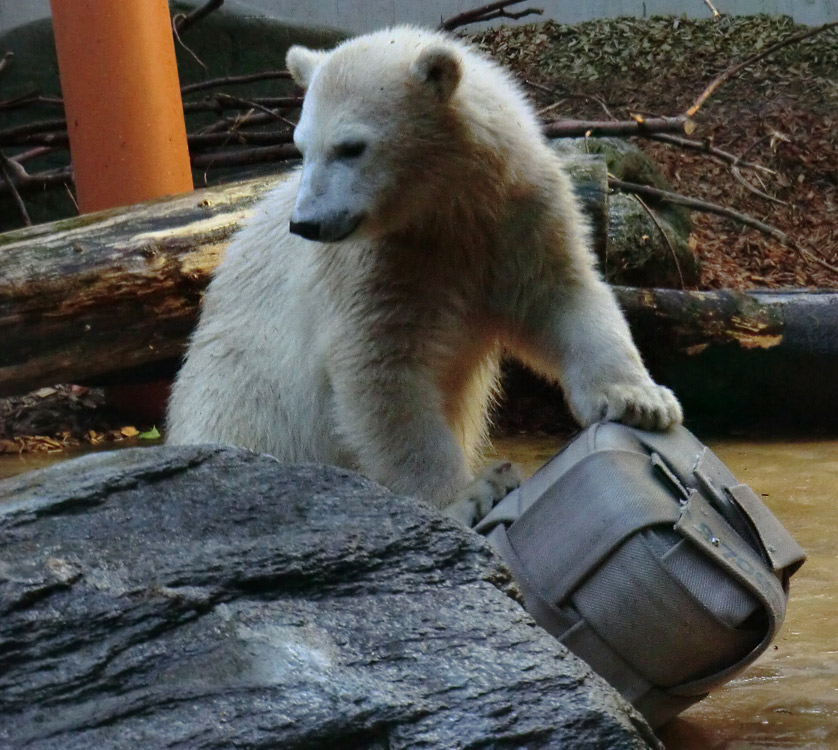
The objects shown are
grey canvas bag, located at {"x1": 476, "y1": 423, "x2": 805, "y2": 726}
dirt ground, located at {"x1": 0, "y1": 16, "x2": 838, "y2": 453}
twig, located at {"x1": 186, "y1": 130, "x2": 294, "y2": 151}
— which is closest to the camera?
grey canvas bag, located at {"x1": 476, "y1": 423, "x2": 805, "y2": 726}

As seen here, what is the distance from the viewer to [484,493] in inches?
110

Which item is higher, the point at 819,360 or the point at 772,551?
the point at 772,551

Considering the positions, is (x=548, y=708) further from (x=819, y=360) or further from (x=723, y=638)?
(x=819, y=360)

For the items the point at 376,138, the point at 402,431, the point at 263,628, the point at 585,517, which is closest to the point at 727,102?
the point at 376,138

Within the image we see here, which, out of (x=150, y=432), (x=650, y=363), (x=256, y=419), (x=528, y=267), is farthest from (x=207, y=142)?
(x=528, y=267)

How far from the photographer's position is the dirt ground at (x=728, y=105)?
8.05 metres

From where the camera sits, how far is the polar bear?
3002 millimetres

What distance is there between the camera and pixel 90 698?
58.2 inches

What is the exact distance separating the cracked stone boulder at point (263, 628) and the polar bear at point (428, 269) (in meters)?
0.98

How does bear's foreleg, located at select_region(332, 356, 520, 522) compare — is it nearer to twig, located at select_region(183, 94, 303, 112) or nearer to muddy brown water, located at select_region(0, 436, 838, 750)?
muddy brown water, located at select_region(0, 436, 838, 750)

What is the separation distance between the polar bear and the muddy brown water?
0.67 m

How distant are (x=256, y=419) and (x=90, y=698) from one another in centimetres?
219

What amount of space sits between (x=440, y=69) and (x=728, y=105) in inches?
274

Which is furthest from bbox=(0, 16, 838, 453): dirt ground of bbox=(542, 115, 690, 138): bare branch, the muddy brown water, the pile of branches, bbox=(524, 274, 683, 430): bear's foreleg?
bbox=(524, 274, 683, 430): bear's foreleg
